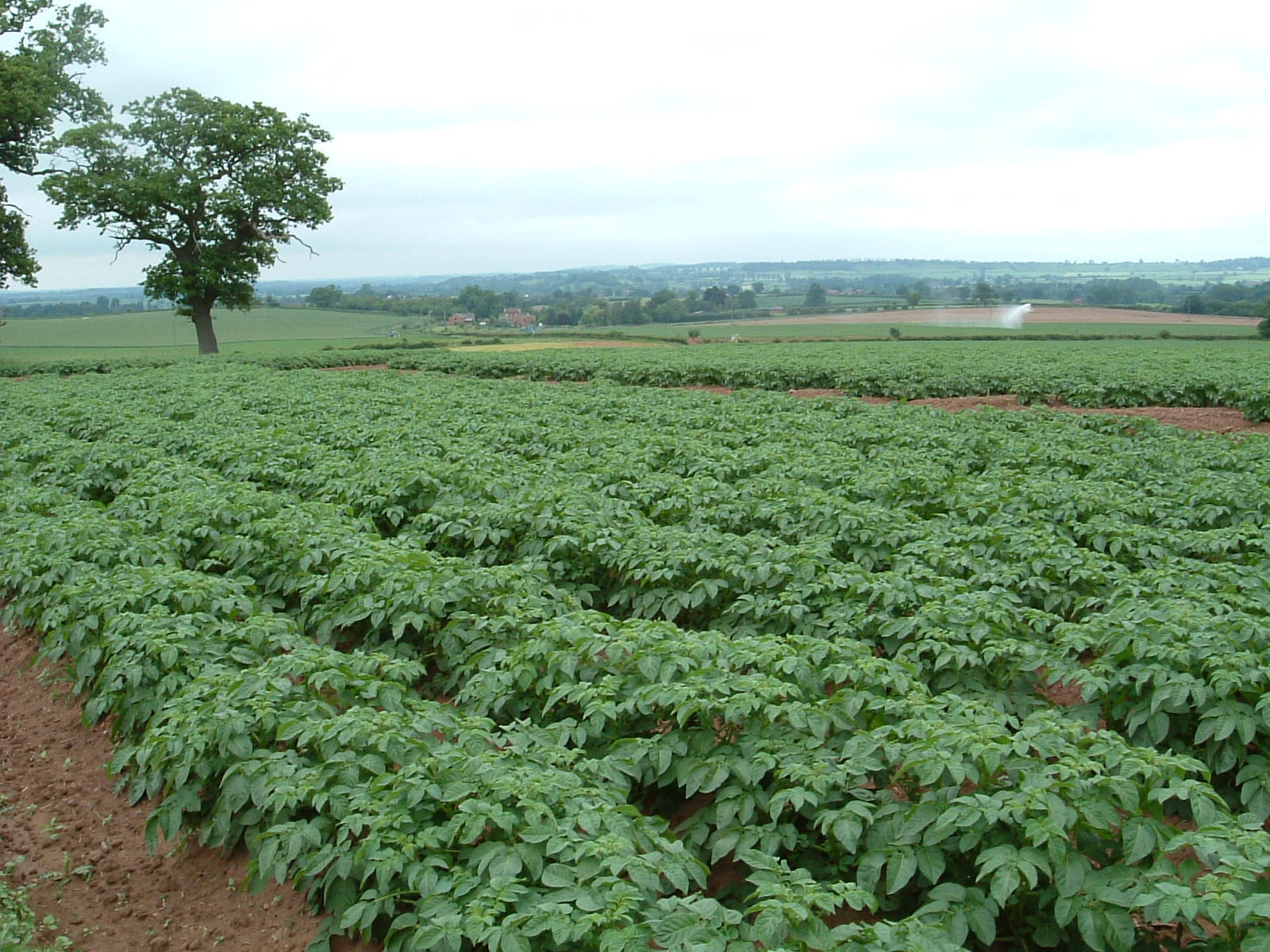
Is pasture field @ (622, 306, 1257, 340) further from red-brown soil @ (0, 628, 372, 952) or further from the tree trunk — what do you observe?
red-brown soil @ (0, 628, 372, 952)

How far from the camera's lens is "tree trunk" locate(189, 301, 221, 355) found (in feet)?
141

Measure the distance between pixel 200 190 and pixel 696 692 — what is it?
44.1 meters

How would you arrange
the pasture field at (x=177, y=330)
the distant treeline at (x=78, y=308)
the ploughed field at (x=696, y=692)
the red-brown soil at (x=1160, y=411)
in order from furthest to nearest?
1. the distant treeline at (x=78, y=308)
2. the pasture field at (x=177, y=330)
3. the red-brown soil at (x=1160, y=411)
4. the ploughed field at (x=696, y=692)

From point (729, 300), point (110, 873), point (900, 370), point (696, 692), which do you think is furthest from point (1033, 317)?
point (110, 873)

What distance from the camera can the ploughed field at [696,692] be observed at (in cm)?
351

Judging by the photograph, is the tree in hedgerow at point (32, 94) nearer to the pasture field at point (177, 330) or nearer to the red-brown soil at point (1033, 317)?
the pasture field at point (177, 330)

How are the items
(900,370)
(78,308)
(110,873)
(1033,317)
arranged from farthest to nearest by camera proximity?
(78,308) → (1033,317) → (900,370) → (110,873)

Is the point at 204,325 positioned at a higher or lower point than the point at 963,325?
higher

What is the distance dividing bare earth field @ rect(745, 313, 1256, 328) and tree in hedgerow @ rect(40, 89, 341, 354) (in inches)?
1358

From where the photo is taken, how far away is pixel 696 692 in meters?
4.51

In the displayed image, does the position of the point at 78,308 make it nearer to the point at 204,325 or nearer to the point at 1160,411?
the point at 204,325

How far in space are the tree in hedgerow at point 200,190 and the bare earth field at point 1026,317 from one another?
34.5 m

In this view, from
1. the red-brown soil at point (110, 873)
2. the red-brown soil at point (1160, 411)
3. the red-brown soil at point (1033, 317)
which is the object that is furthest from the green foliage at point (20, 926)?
the red-brown soil at point (1033, 317)

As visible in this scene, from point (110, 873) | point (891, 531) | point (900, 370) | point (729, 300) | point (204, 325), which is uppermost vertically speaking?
point (729, 300)
